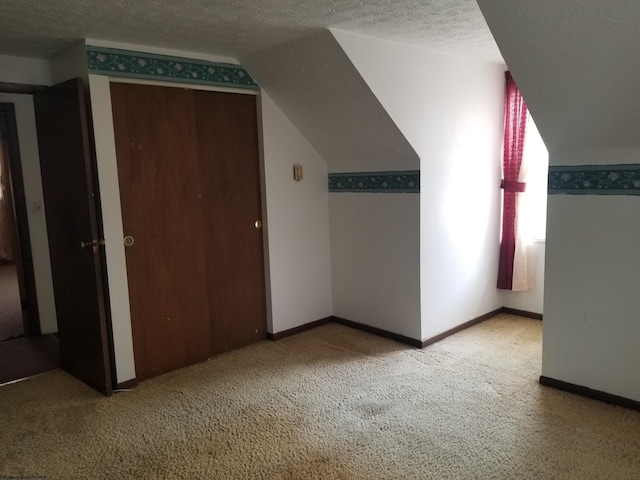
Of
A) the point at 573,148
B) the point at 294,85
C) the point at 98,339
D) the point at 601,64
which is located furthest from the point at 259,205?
the point at 601,64

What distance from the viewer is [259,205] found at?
358 centimetres

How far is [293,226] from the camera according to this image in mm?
3734

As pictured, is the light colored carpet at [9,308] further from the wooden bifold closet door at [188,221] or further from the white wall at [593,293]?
the white wall at [593,293]

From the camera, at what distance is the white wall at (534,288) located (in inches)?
153

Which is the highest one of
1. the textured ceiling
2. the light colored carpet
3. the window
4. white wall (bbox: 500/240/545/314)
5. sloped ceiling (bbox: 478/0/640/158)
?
the textured ceiling

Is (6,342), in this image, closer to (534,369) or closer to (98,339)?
(98,339)

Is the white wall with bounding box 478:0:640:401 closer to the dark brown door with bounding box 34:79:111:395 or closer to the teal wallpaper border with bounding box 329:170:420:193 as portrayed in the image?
the teal wallpaper border with bounding box 329:170:420:193

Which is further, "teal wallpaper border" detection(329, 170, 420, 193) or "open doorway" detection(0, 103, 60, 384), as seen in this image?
"open doorway" detection(0, 103, 60, 384)

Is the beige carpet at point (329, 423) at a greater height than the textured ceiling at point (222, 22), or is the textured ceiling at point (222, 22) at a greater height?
the textured ceiling at point (222, 22)

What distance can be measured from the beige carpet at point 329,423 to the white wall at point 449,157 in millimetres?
553

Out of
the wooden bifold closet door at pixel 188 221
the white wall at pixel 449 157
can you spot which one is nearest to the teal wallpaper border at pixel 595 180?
the white wall at pixel 449 157

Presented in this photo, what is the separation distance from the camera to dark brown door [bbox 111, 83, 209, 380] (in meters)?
2.90

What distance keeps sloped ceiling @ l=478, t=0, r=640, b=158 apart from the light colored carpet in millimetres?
4192

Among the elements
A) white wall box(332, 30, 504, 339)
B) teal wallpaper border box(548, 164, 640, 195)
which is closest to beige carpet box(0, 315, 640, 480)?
A: white wall box(332, 30, 504, 339)
